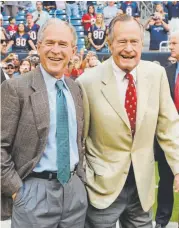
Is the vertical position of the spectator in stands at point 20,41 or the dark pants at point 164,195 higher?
the dark pants at point 164,195

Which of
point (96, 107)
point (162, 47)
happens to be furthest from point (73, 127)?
point (162, 47)

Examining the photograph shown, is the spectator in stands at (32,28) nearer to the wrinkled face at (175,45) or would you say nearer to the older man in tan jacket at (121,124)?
the wrinkled face at (175,45)

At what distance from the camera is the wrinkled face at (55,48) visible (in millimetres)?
2682

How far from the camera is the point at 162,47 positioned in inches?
562

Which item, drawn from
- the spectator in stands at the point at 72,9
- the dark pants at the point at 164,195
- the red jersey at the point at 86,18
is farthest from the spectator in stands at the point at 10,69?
the spectator in stands at the point at 72,9

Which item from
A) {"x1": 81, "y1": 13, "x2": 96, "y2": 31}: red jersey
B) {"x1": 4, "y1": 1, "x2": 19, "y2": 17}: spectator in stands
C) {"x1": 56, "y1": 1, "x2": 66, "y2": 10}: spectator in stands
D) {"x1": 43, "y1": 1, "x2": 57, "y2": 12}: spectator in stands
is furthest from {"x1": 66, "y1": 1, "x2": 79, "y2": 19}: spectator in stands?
{"x1": 4, "y1": 1, "x2": 19, "y2": 17}: spectator in stands

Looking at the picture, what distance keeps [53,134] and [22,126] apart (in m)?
0.16

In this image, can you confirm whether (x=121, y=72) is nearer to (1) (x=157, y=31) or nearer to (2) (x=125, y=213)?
(2) (x=125, y=213)

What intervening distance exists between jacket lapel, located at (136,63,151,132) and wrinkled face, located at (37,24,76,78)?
20.1 inches

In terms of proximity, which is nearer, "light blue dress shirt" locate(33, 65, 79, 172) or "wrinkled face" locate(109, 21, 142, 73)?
"light blue dress shirt" locate(33, 65, 79, 172)

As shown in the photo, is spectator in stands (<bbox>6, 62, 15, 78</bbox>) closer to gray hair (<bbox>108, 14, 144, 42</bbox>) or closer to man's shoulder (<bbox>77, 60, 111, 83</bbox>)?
man's shoulder (<bbox>77, 60, 111, 83</bbox>)

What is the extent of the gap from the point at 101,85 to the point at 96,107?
0.45ft

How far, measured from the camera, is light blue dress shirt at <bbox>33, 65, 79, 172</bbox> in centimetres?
268

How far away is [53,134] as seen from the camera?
2676mm
